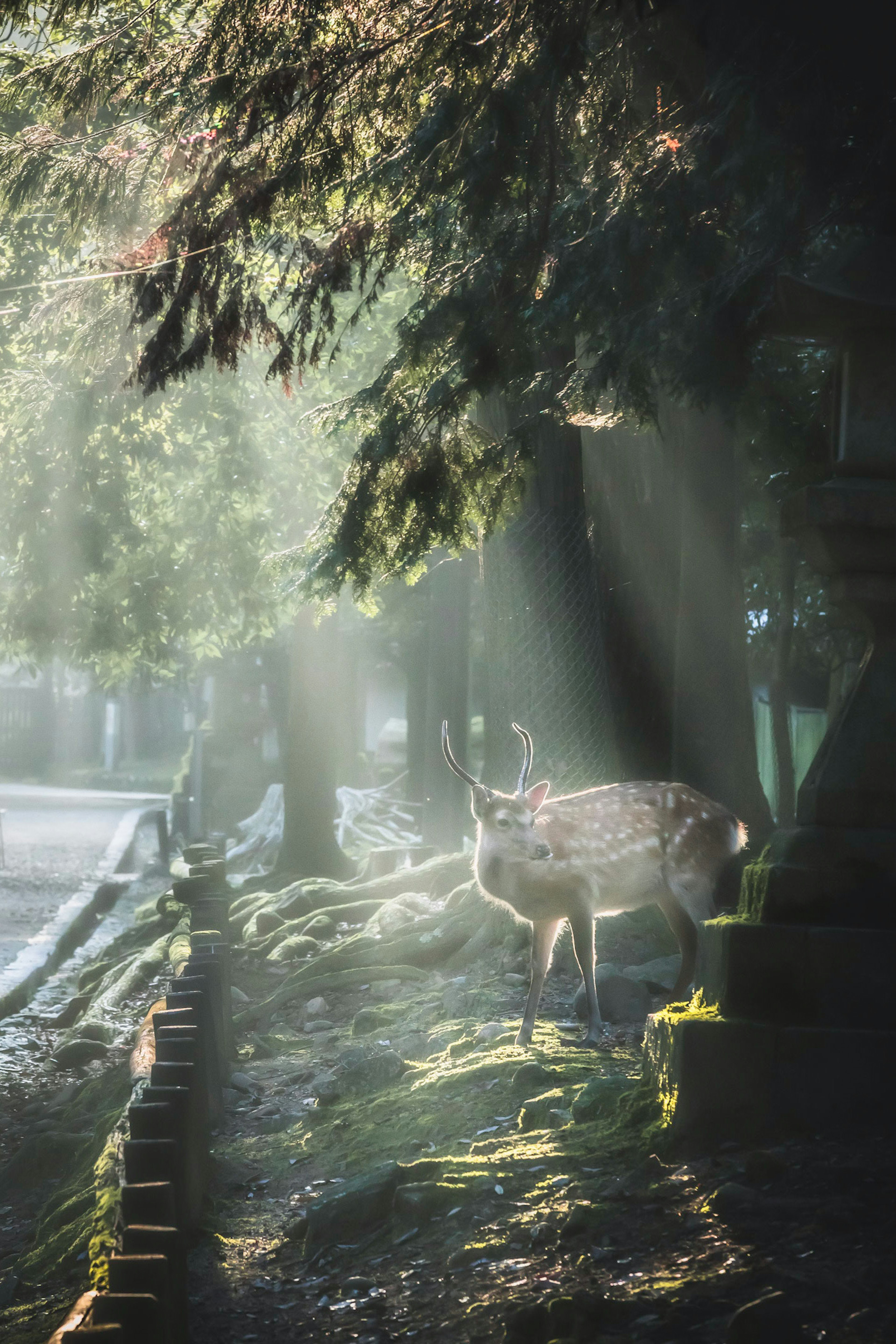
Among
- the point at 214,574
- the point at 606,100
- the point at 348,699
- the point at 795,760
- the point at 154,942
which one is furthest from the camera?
the point at 348,699

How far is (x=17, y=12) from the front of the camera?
15.0ft

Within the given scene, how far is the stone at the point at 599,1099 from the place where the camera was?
5094 millimetres

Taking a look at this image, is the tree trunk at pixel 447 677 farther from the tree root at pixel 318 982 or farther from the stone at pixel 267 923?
the tree root at pixel 318 982

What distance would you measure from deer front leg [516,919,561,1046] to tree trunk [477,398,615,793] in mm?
Answer: 2083

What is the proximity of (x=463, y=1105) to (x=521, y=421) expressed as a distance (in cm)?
390

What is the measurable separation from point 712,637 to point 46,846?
616 inches

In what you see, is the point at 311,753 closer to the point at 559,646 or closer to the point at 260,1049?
the point at 559,646

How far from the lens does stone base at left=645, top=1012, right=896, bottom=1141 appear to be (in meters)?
4.35

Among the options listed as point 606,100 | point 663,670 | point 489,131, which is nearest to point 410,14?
point 489,131

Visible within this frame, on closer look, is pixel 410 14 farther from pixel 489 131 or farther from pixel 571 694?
pixel 571 694

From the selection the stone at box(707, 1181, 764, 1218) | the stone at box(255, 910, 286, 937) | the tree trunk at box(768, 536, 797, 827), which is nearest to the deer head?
the stone at box(707, 1181, 764, 1218)

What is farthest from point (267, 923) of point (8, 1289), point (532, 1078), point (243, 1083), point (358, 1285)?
point (358, 1285)

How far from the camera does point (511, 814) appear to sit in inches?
278

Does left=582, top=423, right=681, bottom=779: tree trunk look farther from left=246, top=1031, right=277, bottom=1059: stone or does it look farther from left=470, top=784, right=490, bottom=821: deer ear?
left=246, top=1031, right=277, bottom=1059: stone
